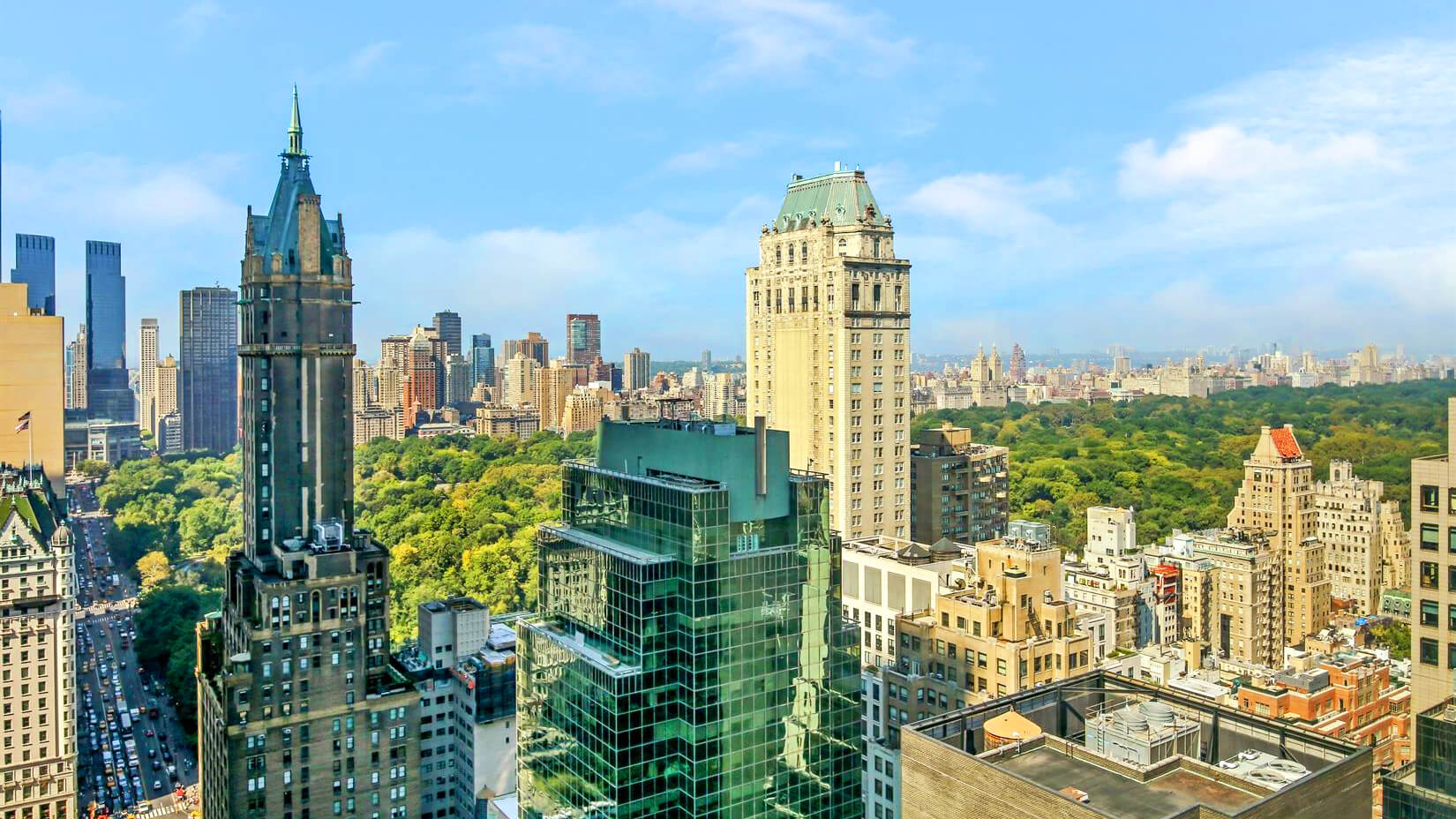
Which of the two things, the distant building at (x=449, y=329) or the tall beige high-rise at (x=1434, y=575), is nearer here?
the tall beige high-rise at (x=1434, y=575)

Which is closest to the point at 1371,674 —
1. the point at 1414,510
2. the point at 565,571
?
the point at 1414,510

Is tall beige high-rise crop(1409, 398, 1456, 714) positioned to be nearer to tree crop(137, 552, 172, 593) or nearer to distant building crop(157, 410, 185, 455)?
tree crop(137, 552, 172, 593)

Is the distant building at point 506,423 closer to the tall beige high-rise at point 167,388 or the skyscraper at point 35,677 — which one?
the tall beige high-rise at point 167,388

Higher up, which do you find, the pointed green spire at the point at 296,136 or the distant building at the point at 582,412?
the pointed green spire at the point at 296,136

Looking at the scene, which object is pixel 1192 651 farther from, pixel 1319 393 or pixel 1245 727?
pixel 1319 393

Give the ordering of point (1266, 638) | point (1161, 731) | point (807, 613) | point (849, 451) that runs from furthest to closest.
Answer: point (1266, 638) → point (849, 451) → point (807, 613) → point (1161, 731)

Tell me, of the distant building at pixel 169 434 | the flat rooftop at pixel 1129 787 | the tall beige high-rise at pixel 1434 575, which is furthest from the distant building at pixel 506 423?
the flat rooftop at pixel 1129 787
